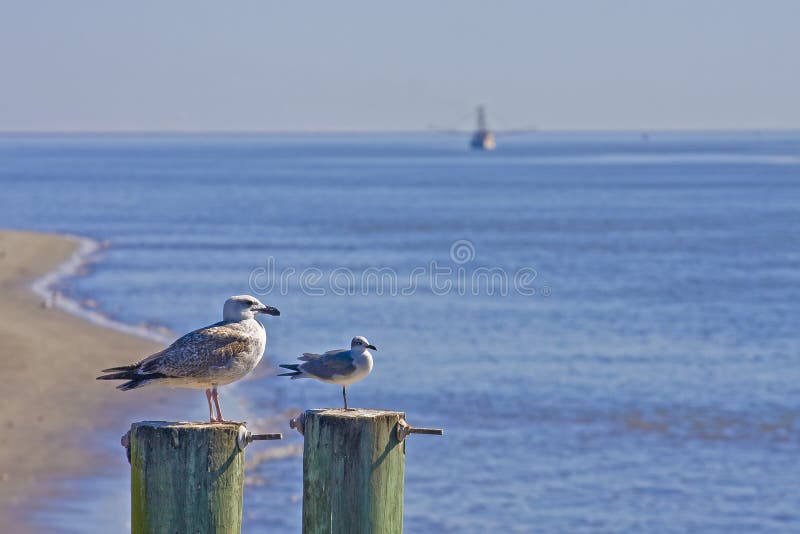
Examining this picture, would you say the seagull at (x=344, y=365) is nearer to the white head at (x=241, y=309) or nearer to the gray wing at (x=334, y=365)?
the gray wing at (x=334, y=365)

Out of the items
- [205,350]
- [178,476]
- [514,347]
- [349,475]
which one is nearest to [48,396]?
[514,347]

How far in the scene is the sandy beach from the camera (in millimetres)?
17484

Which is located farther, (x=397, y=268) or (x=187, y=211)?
(x=187, y=211)

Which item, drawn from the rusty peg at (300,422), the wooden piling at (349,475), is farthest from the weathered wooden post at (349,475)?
the rusty peg at (300,422)

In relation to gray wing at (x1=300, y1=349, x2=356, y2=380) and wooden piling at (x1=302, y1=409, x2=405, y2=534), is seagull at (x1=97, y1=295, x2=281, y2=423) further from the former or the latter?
wooden piling at (x1=302, y1=409, x2=405, y2=534)

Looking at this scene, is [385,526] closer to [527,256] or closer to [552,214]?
[527,256]

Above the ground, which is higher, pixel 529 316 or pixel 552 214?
pixel 552 214

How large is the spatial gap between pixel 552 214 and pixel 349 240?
1080 inches

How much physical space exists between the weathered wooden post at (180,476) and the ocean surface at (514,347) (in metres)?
9.84

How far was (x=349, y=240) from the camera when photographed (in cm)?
6344

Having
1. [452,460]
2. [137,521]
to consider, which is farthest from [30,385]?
[137,521]

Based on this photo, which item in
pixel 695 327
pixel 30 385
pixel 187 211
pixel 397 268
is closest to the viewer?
pixel 30 385

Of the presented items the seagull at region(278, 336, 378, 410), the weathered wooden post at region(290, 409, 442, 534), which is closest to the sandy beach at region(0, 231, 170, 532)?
the seagull at region(278, 336, 378, 410)

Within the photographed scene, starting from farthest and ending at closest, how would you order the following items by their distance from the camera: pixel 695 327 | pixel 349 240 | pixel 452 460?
pixel 349 240 < pixel 695 327 < pixel 452 460
